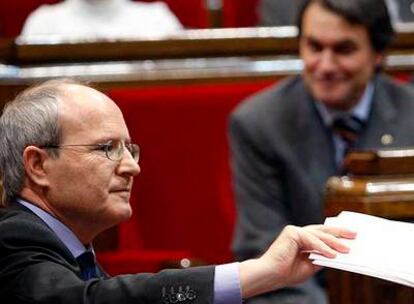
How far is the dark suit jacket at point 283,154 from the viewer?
1.14 metres

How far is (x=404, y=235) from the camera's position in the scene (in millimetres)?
682

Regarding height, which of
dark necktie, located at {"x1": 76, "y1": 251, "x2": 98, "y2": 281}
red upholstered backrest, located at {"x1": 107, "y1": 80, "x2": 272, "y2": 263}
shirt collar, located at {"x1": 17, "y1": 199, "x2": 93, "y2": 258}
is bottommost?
red upholstered backrest, located at {"x1": 107, "y1": 80, "x2": 272, "y2": 263}

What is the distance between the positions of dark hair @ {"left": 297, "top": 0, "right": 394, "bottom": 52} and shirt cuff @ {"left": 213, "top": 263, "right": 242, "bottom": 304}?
1.97 feet

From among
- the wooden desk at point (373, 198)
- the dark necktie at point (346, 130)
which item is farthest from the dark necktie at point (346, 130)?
the wooden desk at point (373, 198)

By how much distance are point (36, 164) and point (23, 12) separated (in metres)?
0.98

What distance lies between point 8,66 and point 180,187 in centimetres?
24

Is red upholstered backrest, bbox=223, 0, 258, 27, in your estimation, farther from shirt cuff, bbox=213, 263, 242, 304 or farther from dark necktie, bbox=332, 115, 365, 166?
shirt cuff, bbox=213, 263, 242, 304

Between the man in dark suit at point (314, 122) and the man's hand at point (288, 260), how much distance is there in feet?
1.55

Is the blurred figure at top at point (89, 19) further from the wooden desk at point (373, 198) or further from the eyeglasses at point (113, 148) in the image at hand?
the eyeglasses at point (113, 148)

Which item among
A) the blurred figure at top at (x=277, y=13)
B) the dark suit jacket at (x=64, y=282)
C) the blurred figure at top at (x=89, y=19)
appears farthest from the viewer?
the blurred figure at top at (x=277, y=13)

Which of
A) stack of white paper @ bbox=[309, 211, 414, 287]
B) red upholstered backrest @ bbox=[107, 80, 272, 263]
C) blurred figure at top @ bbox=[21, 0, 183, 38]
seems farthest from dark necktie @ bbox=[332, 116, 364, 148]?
stack of white paper @ bbox=[309, 211, 414, 287]

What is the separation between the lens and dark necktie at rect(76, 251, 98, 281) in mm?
709

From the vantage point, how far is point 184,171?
1.30m

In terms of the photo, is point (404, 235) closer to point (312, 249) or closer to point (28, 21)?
point (312, 249)
